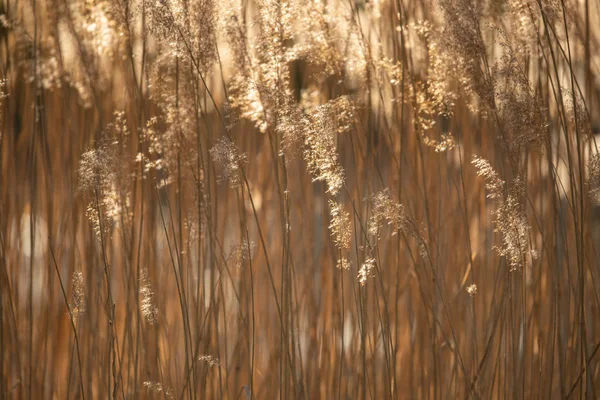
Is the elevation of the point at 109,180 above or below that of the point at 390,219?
above

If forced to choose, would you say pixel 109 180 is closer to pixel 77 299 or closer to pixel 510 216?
pixel 77 299

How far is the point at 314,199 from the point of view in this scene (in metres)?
1.16

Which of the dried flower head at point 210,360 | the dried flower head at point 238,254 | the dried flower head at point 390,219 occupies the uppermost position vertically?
the dried flower head at point 390,219

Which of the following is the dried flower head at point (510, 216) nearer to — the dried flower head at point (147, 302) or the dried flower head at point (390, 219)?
the dried flower head at point (390, 219)

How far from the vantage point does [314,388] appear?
3.78 ft

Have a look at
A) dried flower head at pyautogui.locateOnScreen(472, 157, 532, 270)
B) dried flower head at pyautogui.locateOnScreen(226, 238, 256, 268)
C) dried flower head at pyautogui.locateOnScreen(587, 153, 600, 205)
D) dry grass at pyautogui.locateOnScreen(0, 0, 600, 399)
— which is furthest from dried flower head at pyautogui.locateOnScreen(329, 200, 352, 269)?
dried flower head at pyautogui.locateOnScreen(587, 153, 600, 205)

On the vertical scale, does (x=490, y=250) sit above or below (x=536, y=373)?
above

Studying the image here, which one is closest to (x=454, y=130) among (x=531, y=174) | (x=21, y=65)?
(x=531, y=174)

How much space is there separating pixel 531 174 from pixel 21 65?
1.13 metres

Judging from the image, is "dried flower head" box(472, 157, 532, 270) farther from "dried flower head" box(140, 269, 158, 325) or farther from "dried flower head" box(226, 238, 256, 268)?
"dried flower head" box(140, 269, 158, 325)

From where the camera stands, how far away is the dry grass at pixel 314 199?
3.76 ft

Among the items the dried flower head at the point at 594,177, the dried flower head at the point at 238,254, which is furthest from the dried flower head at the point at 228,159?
the dried flower head at the point at 594,177

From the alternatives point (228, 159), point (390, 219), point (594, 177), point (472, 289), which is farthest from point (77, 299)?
point (594, 177)

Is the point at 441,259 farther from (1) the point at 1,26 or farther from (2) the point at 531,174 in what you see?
(1) the point at 1,26
